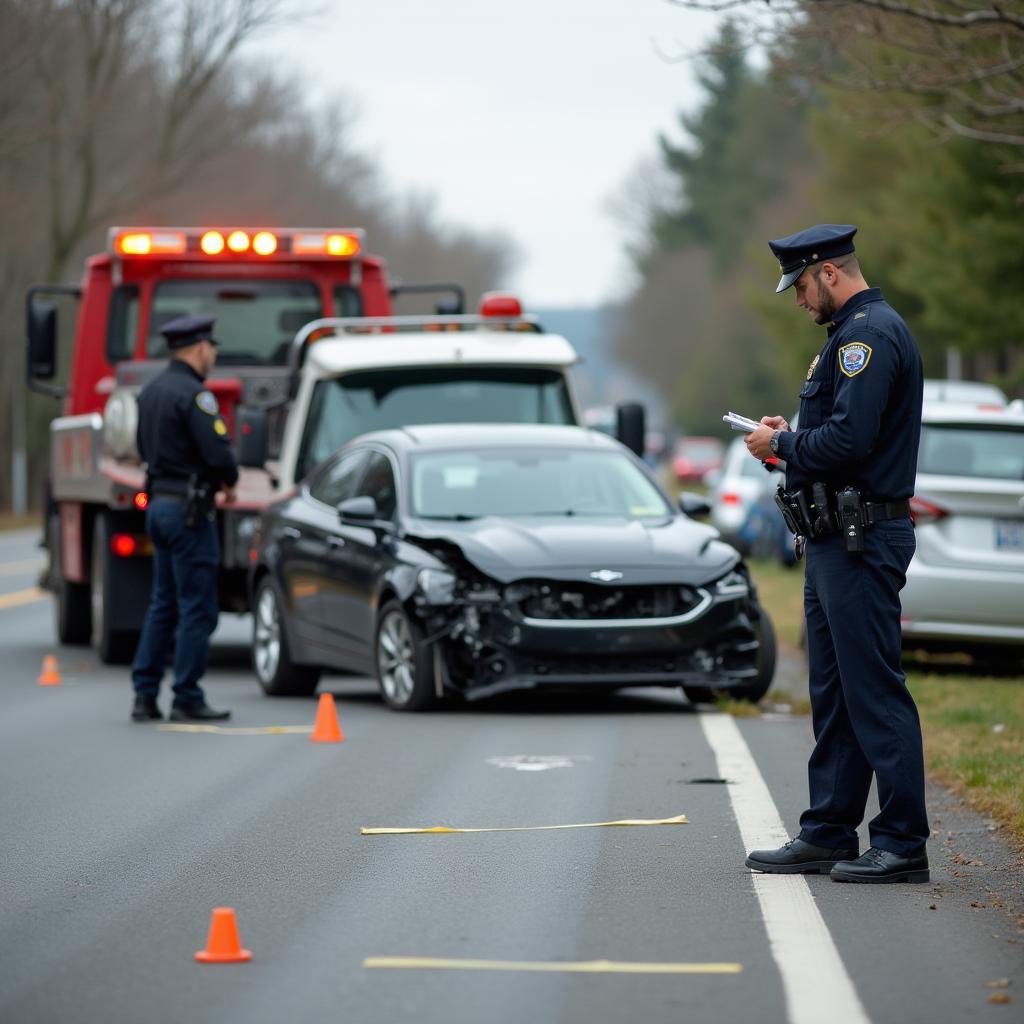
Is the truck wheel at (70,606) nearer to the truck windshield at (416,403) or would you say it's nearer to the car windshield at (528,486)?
the truck windshield at (416,403)

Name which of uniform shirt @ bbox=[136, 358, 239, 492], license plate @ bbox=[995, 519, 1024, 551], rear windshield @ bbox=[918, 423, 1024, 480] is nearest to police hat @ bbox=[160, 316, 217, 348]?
uniform shirt @ bbox=[136, 358, 239, 492]

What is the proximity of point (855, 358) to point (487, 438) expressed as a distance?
6.45 meters

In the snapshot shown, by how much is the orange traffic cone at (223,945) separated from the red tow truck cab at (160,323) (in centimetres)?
975

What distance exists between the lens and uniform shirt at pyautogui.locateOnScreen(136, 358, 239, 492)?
1174 cm

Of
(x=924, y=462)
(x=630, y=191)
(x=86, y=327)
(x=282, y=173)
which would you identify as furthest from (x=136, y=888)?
(x=630, y=191)

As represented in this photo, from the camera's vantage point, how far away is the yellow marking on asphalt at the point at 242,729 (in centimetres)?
1150

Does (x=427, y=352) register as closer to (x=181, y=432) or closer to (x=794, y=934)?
(x=181, y=432)

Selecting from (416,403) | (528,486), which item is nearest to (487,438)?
(528,486)

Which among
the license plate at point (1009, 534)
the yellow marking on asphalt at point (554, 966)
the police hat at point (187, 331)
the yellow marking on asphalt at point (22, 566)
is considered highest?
the police hat at point (187, 331)

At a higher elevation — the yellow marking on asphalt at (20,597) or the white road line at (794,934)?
the white road line at (794,934)

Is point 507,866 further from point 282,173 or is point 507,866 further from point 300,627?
point 282,173

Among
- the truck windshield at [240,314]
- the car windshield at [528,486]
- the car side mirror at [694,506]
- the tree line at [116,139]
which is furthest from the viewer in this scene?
the tree line at [116,139]

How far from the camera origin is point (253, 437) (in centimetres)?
1468

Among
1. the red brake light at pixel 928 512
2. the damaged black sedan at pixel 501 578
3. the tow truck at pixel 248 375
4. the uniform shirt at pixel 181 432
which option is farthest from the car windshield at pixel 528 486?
the tow truck at pixel 248 375
